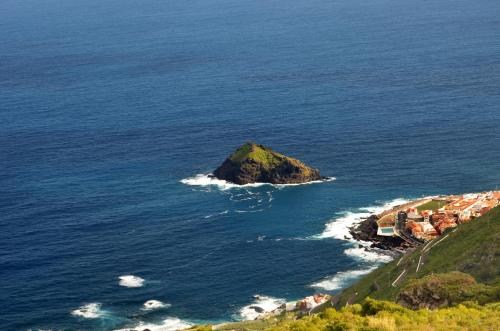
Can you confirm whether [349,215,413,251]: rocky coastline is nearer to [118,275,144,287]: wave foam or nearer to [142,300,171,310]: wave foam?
[118,275,144,287]: wave foam

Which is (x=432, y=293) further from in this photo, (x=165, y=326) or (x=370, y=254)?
(x=370, y=254)

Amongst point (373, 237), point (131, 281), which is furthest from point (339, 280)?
point (131, 281)

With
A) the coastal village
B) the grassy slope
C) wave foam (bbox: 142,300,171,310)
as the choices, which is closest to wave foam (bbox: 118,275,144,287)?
wave foam (bbox: 142,300,171,310)

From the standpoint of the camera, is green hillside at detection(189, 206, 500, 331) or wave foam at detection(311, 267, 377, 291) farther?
wave foam at detection(311, 267, 377, 291)

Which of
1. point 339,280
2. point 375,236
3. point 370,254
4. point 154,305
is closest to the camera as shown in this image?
point 154,305

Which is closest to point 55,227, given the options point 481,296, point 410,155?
point 410,155
